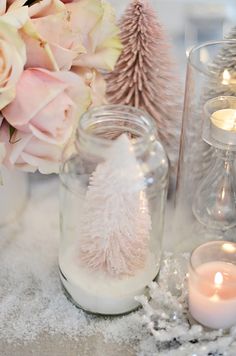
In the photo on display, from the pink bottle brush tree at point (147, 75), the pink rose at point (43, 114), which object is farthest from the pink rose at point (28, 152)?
the pink bottle brush tree at point (147, 75)

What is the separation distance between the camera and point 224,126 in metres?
0.66

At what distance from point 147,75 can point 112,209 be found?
7.4 inches

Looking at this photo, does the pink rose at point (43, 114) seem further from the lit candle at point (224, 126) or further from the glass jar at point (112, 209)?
the lit candle at point (224, 126)

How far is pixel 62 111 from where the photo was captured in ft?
2.06

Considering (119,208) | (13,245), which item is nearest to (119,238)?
(119,208)

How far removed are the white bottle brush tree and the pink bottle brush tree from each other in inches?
5.5

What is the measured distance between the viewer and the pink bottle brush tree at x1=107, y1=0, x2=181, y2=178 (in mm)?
730

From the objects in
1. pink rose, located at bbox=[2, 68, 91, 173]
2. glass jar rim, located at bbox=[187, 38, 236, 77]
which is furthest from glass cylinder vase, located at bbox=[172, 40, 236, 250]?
pink rose, located at bbox=[2, 68, 91, 173]

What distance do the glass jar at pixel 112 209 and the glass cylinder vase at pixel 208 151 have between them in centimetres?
6

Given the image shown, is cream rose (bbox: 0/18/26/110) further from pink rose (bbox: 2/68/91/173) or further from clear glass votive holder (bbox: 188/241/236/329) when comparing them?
clear glass votive holder (bbox: 188/241/236/329)

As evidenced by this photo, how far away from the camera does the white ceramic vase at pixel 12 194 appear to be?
0.72 metres

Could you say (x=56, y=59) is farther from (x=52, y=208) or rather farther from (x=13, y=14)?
(x=52, y=208)

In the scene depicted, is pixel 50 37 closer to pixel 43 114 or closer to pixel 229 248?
pixel 43 114

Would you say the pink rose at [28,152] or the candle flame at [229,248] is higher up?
the pink rose at [28,152]
